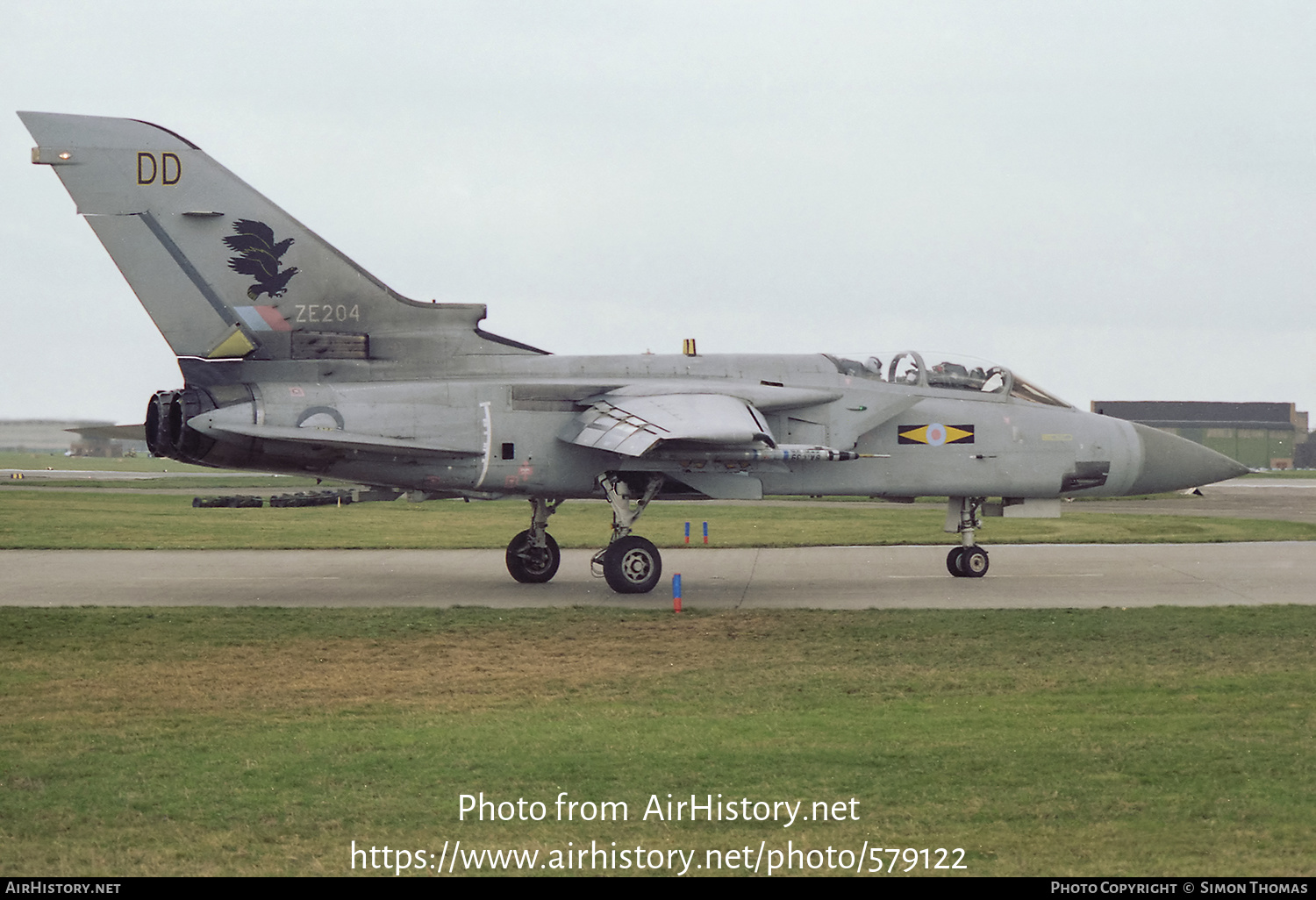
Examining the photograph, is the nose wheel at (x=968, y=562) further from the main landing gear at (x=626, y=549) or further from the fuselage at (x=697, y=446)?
the main landing gear at (x=626, y=549)

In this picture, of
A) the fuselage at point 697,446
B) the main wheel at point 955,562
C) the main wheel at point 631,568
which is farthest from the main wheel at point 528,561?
the main wheel at point 955,562

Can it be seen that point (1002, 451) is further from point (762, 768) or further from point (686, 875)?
point (686, 875)

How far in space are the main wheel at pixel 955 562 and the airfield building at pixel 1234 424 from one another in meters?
70.1

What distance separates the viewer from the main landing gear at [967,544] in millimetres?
19766

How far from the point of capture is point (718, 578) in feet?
64.6

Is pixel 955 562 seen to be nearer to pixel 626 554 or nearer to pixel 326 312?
pixel 626 554

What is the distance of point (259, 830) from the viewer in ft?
21.7

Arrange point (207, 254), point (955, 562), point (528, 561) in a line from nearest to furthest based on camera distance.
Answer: point (207, 254)
point (528, 561)
point (955, 562)

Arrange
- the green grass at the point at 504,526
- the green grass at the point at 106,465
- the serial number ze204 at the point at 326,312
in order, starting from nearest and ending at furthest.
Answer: the serial number ze204 at the point at 326,312 → the green grass at the point at 504,526 → the green grass at the point at 106,465

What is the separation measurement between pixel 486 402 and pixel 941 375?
7.23 metres

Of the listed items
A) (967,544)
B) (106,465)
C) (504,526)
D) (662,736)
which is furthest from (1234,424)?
(662,736)

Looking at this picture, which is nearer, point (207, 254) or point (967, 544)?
point (207, 254)

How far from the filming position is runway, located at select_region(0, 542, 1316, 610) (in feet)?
55.4

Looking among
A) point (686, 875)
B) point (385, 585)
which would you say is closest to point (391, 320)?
point (385, 585)
